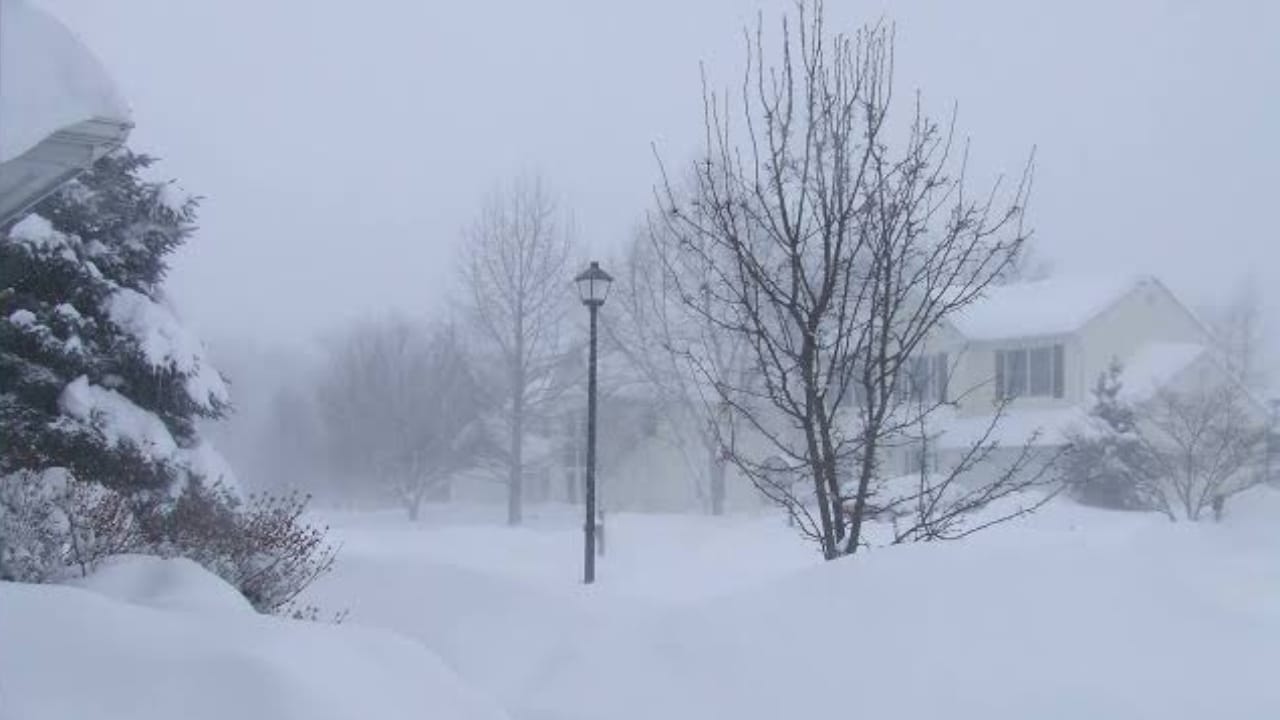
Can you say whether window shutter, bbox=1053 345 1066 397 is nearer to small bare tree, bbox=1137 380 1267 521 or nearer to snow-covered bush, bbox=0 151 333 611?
small bare tree, bbox=1137 380 1267 521

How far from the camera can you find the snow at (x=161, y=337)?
11.7 metres

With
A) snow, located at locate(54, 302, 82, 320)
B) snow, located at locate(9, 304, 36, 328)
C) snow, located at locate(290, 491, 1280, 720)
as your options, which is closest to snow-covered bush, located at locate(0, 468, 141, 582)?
snow, located at locate(290, 491, 1280, 720)

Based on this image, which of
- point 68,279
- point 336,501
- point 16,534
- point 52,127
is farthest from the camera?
point 336,501

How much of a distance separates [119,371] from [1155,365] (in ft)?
106

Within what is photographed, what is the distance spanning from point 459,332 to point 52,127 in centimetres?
4368

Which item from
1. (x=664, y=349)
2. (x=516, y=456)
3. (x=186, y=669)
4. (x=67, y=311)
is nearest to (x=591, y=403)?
(x=67, y=311)

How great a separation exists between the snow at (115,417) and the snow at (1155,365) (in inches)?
1073

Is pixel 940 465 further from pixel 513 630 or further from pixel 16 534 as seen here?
pixel 16 534

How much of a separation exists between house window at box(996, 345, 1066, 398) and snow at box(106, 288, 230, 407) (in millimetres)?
28308

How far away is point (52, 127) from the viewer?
4.38 m

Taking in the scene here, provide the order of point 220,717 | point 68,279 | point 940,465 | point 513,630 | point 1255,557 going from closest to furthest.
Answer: point 220,717 < point 513,630 < point 68,279 < point 1255,557 < point 940,465

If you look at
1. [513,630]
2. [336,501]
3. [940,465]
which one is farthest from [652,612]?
[336,501]

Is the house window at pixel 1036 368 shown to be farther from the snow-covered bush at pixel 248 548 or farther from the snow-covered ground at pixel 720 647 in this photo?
the snow-covered bush at pixel 248 548

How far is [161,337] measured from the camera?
11781 mm
